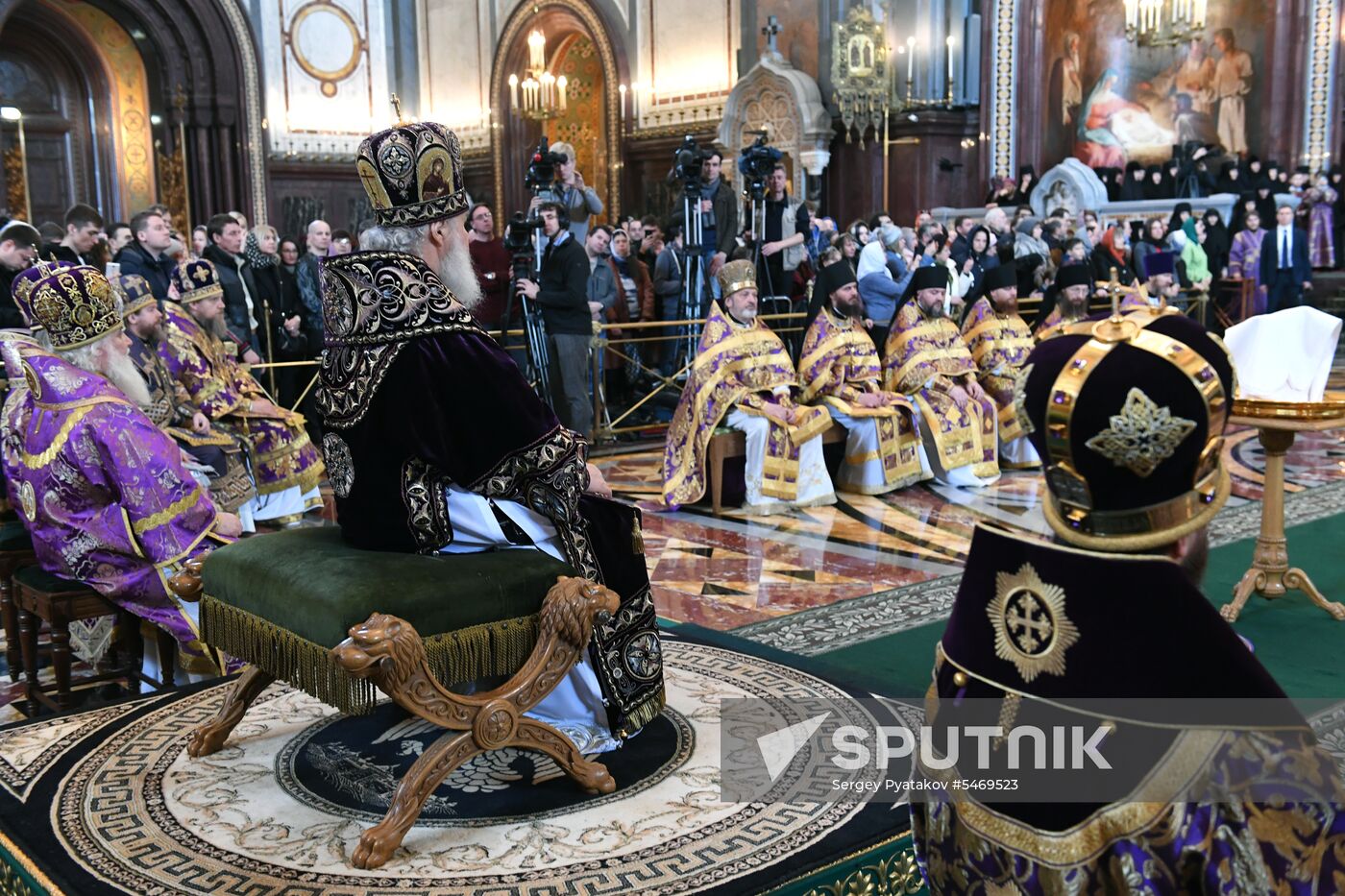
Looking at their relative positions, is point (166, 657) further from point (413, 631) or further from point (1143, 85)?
point (1143, 85)

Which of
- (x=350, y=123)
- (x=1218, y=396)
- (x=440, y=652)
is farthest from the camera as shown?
(x=350, y=123)

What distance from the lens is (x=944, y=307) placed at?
8555mm

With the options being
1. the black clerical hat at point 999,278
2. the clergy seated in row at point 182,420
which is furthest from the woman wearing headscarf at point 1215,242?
the clergy seated in row at point 182,420

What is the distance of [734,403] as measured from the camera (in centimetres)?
757

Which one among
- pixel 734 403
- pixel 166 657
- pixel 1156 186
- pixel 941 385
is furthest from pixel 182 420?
pixel 1156 186

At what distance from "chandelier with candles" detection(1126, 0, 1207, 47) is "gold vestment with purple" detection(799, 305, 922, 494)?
11.6m

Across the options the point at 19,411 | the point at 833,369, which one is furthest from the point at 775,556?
the point at 19,411

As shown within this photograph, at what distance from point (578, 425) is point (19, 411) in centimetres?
497

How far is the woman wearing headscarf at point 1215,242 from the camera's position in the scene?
622 inches

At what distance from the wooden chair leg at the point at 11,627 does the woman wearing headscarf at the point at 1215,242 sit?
1461 centimetres

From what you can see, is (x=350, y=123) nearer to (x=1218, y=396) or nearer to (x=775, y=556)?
(x=775, y=556)

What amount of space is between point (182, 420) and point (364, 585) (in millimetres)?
4265

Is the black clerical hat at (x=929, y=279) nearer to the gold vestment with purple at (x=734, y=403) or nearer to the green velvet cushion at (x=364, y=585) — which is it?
the gold vestment with purple at (x=734, y=403)

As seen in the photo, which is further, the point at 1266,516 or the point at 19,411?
the point at 1266,516
